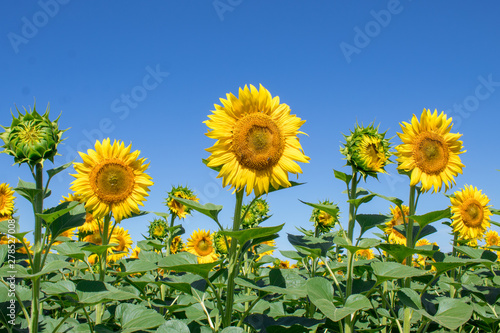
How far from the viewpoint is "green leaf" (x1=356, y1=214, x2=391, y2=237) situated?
10.6 ft

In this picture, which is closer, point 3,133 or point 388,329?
point 3,133

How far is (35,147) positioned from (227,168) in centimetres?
133

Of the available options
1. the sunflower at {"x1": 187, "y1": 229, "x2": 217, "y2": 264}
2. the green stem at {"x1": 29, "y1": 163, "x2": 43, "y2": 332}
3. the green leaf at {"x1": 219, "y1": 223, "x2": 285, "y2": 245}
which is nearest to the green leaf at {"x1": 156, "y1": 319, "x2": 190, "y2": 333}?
the green leaf at {"x1": 219, "y1": 223, "x2": 285, "y2": 245}

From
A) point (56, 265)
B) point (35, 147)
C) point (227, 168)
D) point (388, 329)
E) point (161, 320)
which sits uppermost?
point (35, 147)

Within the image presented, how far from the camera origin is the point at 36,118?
114 inches

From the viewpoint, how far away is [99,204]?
3754 mm

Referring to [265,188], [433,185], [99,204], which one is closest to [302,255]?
[265,188]

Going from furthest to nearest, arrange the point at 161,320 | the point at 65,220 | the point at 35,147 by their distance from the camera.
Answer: the point at 65,220, the point at 35,147, the point at 161,320

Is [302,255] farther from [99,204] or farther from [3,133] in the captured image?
[3,133]

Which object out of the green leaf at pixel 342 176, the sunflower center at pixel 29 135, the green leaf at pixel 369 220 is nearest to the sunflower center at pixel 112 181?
the sunflower center at pixel 29 135

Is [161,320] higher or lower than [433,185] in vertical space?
lower

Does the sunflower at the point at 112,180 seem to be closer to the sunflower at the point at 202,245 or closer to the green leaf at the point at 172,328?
the green leaf at the point at 172,328

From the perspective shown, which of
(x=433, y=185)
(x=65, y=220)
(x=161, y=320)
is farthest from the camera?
(x=433, y=185)

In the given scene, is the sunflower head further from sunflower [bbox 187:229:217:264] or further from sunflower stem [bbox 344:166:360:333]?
sunflower stem [bbox 344:166:360:333]
